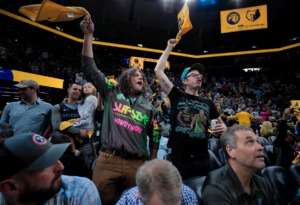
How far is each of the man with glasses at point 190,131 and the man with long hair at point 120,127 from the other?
8.6 inches

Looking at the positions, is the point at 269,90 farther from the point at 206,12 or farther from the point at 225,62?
the point at 206,12

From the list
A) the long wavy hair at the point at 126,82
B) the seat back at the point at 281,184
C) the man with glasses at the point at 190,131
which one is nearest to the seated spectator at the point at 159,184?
the man with glasses at the point at 190,131

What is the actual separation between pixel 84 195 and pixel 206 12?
23.8 meters

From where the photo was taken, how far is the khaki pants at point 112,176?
194cm

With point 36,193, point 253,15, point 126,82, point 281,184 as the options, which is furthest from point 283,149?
point 253,15

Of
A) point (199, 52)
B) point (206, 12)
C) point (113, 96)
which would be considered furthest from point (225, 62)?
point (113, 96)

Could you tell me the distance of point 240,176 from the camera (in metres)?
1.80

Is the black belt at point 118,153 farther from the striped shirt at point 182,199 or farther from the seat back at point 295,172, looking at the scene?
the seat back at point 295,172

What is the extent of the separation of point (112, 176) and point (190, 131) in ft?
2.76

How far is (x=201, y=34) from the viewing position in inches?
966

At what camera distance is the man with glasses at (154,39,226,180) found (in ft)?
7.25

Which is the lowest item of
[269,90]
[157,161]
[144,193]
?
[144,193]

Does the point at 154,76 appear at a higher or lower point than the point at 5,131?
higher

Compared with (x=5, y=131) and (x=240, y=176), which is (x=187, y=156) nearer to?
(x=240, y=176)
